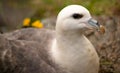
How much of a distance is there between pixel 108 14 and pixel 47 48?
1.69 m

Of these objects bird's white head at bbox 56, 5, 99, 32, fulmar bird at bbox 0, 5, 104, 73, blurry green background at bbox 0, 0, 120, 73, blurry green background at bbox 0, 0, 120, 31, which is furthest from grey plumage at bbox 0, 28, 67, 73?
blurry green background at bbox 0, 0, 120, 31

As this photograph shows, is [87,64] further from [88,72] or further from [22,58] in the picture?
[22,58]

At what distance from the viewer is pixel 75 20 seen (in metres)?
4.83

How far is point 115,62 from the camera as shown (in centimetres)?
547

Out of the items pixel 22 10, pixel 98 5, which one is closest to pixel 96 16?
pixel 98 5

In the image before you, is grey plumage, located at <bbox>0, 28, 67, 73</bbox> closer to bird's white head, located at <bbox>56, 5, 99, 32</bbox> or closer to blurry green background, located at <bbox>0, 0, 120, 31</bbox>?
bird's white head, located at <bbox>56, 5, 99, 32</bbox>

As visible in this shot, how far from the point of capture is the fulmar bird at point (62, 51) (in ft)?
15.9

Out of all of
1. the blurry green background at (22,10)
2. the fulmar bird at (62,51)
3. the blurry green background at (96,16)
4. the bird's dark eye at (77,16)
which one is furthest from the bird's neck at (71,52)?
the blurry green background at (22,10)

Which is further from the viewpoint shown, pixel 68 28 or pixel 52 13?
pixel 52 13

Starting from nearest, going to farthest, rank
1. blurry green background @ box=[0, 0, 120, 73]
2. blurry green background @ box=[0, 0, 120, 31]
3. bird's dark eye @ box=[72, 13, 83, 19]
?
bird's dark eye @ box=[72, 13, 83, 19] → blurry green background @ box=[0, 0, 120, 73] → blurry green background @ box=[0, 0, 120, 31]

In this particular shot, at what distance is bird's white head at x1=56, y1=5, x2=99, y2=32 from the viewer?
190 inches

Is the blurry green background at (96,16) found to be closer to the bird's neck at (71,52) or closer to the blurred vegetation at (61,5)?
the blurred vegetation at (61,5)

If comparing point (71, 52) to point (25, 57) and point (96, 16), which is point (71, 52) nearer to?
point (25, 57)

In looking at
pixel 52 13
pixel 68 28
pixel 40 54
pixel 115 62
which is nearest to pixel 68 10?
pixel 68 28
